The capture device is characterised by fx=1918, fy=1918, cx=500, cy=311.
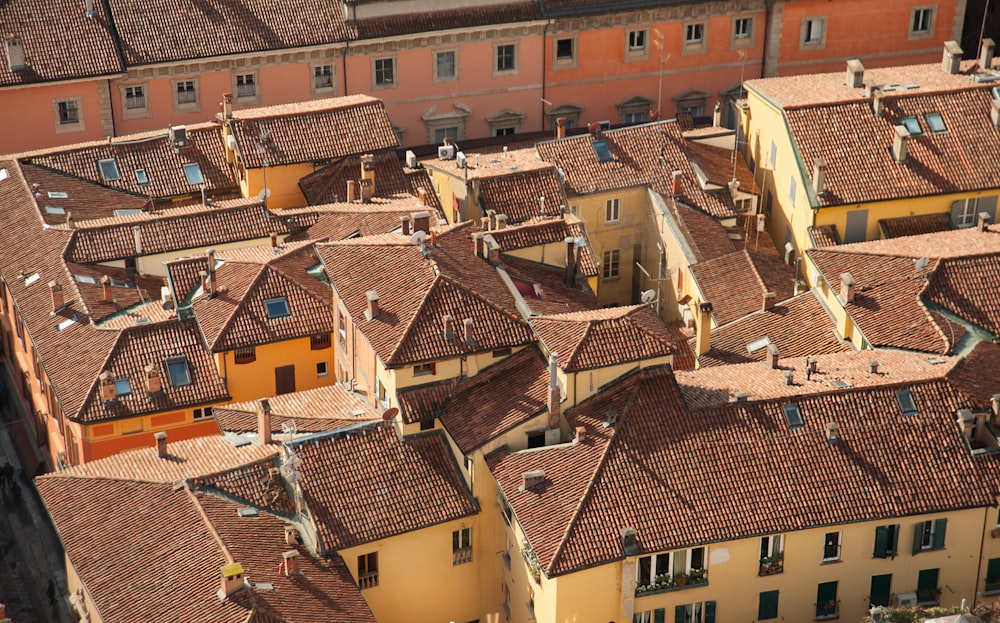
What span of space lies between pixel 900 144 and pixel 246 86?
31.5 m

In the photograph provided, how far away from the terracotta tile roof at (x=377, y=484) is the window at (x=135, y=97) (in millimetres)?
30489

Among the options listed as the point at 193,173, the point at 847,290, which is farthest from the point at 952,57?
the point at 193,173

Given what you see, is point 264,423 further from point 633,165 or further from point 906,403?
point 633,165

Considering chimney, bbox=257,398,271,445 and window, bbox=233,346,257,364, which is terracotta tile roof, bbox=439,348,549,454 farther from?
window, bbox=233,346,257,364

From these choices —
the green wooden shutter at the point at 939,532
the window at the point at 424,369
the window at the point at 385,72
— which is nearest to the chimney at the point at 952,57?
the window at the point at 385,72

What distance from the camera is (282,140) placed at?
85.8 meters

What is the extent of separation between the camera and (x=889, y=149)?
82.2 metres

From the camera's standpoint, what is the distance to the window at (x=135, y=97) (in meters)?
90.5

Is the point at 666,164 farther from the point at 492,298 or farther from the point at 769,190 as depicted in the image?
the point at 492,298

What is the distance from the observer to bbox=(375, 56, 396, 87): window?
9419 centimetres

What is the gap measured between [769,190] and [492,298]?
833 inches

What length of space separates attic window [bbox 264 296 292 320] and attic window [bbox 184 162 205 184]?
1298 centimetres

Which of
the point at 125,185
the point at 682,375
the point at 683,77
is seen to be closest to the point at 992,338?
the point at 682,375

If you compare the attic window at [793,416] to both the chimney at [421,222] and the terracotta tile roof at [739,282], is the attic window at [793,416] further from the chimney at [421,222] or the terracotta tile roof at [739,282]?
the chimney at [421,222]
